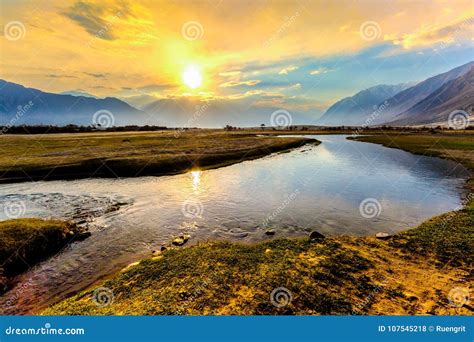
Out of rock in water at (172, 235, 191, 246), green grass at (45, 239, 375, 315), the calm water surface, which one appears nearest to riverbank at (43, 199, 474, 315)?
green grass at (45, 239, 375, 315)

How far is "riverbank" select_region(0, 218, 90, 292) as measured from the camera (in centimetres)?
1633

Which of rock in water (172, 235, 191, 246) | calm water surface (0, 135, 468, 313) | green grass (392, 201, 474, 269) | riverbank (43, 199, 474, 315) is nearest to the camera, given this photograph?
riverbank (43, 199, 474, 315)

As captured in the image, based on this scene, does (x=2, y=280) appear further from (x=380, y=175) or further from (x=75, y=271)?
(x=380, y=175)

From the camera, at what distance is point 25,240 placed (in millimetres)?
18391

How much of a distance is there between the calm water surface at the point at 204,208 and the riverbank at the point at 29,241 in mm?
949

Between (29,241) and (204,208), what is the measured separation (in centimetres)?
1477

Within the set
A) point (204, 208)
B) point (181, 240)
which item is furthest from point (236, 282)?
point (204, 208)

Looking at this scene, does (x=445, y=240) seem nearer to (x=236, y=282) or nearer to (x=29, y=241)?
(x=236, y=282)

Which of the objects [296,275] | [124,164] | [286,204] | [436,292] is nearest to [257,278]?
[296,275]

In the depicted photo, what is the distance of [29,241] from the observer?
18.5 m

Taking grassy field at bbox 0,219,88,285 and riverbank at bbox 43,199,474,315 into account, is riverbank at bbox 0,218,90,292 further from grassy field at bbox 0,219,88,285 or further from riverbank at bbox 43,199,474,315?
riverbank at bbox 43,199,474,315

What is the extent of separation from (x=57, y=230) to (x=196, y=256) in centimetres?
1266

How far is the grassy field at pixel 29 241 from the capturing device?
646 inches

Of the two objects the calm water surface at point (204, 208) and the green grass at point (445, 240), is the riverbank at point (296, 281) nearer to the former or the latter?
the green grass at point (445, 240)
